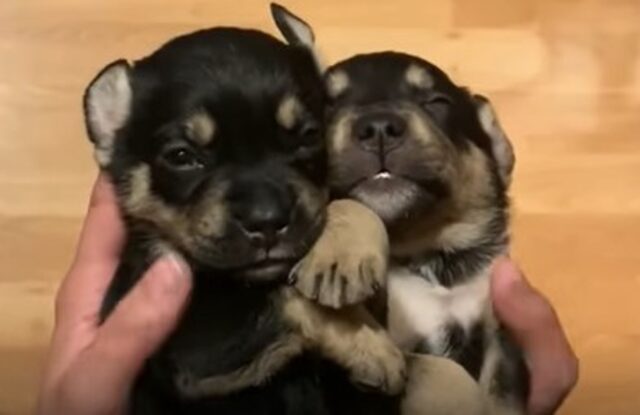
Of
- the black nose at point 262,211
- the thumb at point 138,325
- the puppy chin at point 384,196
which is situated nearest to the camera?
the black nose at point 262,211

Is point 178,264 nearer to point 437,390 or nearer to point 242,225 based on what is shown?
point 242,225

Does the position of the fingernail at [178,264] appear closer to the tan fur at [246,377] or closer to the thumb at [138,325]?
the thumb at [138,325]

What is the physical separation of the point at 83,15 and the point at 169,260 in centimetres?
144

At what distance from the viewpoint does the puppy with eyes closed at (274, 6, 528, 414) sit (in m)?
2.12

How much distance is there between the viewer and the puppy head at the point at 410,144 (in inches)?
83.1

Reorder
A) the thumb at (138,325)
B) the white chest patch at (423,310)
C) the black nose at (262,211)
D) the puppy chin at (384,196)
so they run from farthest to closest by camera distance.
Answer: the white chest patch at (423,310), the puppy chin at (384,196), the thumb at (138,325), the black nose at (262,211)

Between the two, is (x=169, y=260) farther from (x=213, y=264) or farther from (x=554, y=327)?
(x=554, y=327)

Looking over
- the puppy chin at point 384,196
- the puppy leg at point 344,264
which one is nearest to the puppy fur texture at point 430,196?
the puppy chin at point 384,196

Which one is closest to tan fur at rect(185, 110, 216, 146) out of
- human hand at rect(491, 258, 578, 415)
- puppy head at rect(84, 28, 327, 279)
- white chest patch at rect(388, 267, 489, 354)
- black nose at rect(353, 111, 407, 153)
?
puppy head at rect(84, 28, 327, 279)

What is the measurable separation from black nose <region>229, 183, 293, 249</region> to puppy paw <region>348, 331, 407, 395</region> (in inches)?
7.7

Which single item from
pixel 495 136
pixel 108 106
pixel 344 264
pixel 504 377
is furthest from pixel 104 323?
pixel 495 136

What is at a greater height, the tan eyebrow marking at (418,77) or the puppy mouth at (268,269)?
the tan eyebrow marking at (418,77)

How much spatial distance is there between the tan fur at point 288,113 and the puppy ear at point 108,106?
0.24m

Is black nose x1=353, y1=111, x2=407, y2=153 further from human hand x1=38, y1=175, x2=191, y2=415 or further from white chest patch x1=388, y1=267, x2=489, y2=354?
human hand x1=38, y1=175, x2=191, y2=415
